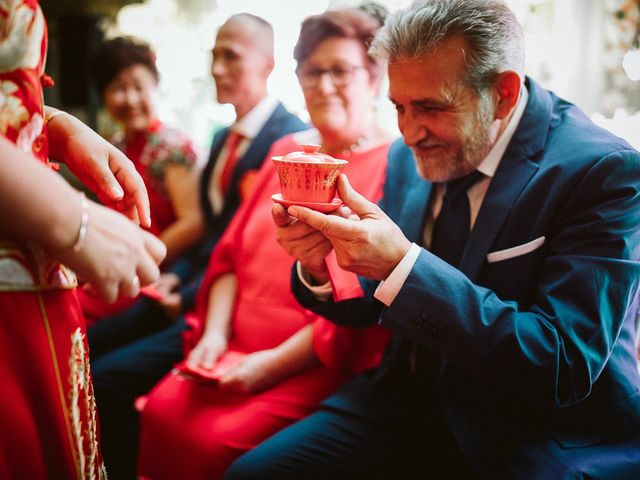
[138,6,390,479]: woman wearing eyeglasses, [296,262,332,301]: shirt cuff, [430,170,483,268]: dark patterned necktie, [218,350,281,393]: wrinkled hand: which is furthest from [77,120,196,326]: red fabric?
[430,170,483,268]: dark patterned necktie

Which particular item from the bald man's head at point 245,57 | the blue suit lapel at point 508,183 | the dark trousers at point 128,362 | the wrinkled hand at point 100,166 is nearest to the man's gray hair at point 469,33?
the blue suit lapel at point 508,183

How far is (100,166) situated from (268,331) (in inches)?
38.1

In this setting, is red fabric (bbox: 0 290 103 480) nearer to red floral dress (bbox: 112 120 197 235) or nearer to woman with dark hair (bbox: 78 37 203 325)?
woman with dark hair (bbox: 78 37 203 325)

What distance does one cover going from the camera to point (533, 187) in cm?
133

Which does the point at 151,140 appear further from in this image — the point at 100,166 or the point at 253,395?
the point at 100,166

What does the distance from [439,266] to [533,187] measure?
33 cm

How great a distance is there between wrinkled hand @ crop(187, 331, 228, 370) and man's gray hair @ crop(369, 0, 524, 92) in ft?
3.48

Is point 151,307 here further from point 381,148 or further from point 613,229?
point 613,229

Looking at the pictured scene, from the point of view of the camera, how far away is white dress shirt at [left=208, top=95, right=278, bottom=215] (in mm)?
2557

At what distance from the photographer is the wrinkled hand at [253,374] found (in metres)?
1.68

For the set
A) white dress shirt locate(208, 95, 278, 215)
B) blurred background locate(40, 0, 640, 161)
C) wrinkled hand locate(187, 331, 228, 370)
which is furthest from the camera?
white dress shirt locate(208, 95, 278, 215)

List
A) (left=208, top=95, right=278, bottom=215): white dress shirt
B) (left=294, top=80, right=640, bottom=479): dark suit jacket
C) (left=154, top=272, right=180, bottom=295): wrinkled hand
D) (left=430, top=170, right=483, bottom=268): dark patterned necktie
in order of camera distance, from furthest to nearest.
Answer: (left=208, top=95, right=278, bottom=215): white dress shirt → (left=154, top=272, right=180, bottom=295): wrinkled hand → (left=430, top=170, right=483, bottom=268): dark patterned necktie → (left=294, top=80, right=640, bottom=479): dark suit jacket

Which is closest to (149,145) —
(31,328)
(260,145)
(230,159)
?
(230,159)

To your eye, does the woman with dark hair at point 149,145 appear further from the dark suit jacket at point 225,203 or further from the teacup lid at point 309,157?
the teacup lid at point 309,157
